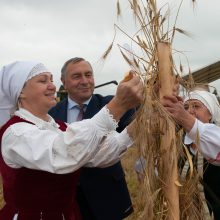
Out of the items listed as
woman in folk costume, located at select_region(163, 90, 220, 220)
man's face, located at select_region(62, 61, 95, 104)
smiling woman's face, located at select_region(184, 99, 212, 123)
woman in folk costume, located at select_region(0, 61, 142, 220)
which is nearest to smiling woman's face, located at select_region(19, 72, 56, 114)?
woman in folk costume, located at select_region(0, 61, 142, 220)

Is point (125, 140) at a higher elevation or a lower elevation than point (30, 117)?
lower

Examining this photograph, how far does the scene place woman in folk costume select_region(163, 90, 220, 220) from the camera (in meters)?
2.30

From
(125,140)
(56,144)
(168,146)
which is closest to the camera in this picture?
(168,146)

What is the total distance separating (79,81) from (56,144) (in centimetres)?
154

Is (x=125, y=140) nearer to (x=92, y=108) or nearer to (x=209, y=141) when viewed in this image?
(x=209, y=141)

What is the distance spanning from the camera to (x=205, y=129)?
2.46 m

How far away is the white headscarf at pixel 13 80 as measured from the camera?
2.56 m

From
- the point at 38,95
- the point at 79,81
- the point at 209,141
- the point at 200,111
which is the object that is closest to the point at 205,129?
the point at 209,141

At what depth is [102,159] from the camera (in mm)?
2736

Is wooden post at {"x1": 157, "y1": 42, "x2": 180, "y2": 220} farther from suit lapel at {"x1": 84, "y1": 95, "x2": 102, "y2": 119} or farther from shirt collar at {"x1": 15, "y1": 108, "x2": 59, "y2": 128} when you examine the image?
suit lapel at {"x1": 84, "y1": 95, "x2": 102, "y2": 119}

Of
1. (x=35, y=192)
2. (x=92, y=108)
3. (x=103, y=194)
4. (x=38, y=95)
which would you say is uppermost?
(x=38, y=95)

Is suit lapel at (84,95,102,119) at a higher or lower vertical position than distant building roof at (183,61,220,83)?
lower

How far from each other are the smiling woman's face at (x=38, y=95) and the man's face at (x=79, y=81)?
3.54ft

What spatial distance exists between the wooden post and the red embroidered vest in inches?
28.2
